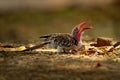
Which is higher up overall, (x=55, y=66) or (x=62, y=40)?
(x=62, y=40)

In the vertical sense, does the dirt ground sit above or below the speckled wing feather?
below

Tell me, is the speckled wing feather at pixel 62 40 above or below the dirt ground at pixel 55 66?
above

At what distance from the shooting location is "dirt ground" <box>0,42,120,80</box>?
3314 millimetres

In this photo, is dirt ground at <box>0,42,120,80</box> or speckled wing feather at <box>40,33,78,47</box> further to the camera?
speckled wing feather at <box>40,33,78,47</box>

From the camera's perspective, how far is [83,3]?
6.38 ft

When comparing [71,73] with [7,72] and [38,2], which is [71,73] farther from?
[38,2]

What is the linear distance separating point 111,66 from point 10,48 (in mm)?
2203

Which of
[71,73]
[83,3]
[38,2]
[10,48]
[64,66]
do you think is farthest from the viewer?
[10,48]

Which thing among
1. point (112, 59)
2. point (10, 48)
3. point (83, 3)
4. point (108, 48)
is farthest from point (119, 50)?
point (83, 3)

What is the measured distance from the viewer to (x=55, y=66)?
3.87m

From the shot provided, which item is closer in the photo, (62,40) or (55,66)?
(55,66)

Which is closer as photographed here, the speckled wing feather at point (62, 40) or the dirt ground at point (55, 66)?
the dirt ground at point (55, 66)

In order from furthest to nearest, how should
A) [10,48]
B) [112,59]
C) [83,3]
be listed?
[10,48], [112,59], [83,3]

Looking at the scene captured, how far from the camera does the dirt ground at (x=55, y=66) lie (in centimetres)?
331
